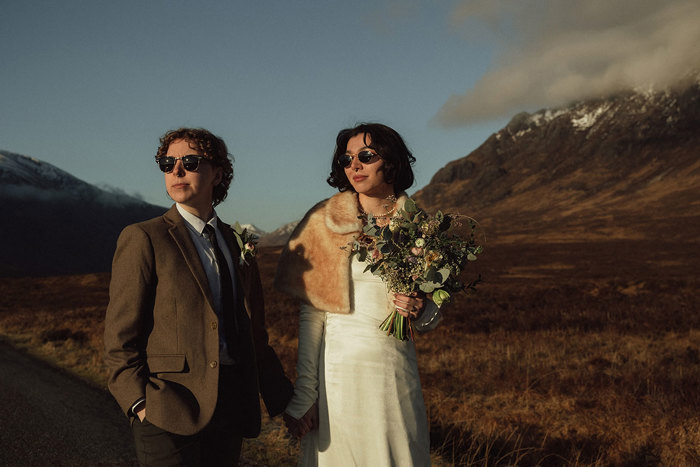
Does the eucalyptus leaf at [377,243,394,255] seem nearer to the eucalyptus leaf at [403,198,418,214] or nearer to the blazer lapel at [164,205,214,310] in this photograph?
the eucalyptus leaf at [403,198,418,214]

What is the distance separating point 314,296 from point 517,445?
3.98 metres

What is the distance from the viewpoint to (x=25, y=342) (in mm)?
12258

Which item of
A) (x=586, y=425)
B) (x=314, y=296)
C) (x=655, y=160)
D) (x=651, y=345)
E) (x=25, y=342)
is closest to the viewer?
(x=314, y=296)

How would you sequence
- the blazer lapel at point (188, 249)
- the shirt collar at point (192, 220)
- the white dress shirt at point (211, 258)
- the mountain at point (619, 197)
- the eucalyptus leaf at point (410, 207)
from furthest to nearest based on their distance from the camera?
the mountain at point (619, 197) → the eucalyptus leaf at point (410, 207) → the shirt collar at point (192, 220) → the white dress shirt at point (211, 258) → the blazer lapel at point (188, 249)

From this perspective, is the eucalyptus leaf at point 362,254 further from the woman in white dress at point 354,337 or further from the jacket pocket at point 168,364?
the jacket pocket at point 168,364

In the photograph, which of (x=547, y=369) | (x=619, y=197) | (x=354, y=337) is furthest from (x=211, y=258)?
(x=619, y=197)

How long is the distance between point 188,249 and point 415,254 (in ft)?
3.94

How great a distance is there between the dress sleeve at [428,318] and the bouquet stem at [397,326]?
6 centimetres

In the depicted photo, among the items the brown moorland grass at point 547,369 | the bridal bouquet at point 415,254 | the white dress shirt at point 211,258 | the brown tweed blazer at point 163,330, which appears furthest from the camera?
the brown moorland grass at point 547,369

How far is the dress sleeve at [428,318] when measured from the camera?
9.32 feet

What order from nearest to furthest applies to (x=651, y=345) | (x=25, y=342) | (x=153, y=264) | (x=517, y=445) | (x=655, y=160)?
(x=153, y=264) < (x=517, y=445) < (x=651, y=345) < (x=25, y=342) < (x=655, y=160)

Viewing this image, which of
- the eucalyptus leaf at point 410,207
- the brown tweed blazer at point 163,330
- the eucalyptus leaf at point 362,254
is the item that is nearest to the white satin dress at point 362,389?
the eucalyptus leaf at point 362,254

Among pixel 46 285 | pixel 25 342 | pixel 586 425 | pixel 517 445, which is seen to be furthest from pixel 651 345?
pixel 46 285

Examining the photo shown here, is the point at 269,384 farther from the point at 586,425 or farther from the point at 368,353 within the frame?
the point at 586,425
